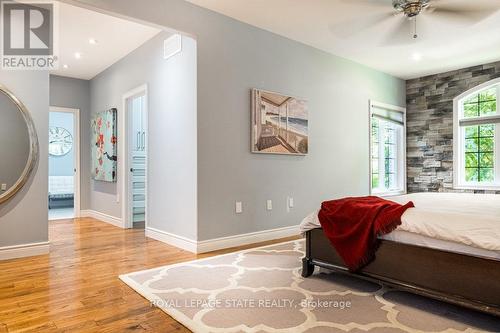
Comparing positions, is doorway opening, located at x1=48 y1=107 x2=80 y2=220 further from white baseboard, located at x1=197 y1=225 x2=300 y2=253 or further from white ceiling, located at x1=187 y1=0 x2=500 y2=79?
white ceiling, located at x1=187 y1=0 x2=500 y2=79

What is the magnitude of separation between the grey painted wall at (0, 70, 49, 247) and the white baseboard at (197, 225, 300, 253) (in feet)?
5.92

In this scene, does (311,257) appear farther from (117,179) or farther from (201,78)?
(117,179)

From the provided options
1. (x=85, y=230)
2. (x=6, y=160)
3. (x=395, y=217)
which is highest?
(x=6, y=160)

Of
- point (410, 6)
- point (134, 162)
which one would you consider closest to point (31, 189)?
point (134, 162)

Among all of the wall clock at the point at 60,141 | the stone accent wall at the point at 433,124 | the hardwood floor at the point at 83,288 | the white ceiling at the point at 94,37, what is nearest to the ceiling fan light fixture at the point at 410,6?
the white ceiling at the point at 94,37

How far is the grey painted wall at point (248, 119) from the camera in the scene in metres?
3.60

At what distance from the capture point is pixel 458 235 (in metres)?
1.95

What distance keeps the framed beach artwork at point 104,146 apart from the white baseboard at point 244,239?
2533mm

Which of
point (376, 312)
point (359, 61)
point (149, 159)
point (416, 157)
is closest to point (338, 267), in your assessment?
point (376, 312)

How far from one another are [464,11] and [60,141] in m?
8.93

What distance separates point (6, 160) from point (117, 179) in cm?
190

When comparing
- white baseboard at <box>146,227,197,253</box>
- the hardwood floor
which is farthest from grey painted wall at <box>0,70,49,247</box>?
white baseboard at <box>146,227,197,253</box>

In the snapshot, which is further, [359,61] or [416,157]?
[416,157]

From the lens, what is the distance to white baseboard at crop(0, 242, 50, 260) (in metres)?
3.41
